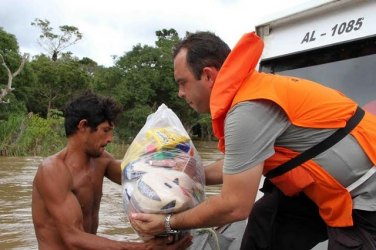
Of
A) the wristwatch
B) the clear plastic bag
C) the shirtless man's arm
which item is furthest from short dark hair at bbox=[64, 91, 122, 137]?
the wristwatch

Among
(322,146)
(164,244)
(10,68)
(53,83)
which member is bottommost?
(164,244)

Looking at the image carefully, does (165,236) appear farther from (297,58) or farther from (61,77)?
(61,77)

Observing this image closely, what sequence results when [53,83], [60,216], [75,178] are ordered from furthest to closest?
1. [53,83]
2. [75,178]
3. [60,216]

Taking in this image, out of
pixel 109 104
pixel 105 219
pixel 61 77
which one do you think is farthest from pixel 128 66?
pixel 109 104

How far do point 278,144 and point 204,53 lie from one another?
0.48 m

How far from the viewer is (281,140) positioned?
2008 millimetres

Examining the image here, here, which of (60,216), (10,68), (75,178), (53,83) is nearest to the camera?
(60,216)

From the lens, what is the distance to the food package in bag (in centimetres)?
231

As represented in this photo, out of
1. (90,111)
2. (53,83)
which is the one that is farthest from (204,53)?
(53,83)

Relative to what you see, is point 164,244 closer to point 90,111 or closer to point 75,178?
point 75,178

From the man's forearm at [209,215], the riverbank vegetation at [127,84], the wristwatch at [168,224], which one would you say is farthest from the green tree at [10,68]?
the man's forearm at [209,215]

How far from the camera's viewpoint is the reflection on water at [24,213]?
26.3 ft

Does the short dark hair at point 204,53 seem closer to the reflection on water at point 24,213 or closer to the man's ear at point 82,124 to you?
the man's ear at point 82,124

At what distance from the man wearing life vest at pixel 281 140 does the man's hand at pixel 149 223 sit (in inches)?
5.5
